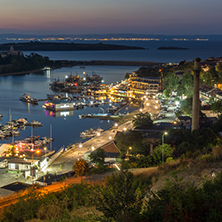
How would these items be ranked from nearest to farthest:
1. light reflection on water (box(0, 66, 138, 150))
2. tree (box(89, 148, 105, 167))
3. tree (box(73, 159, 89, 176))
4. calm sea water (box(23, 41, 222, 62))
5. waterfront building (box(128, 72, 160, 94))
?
1. tree (box(73, 159, 89, 176))
2. tree (box(89, 148, 105, 167))
3. light reflection on water (box(0, 66, 138, 150))
4. waterfront building (box(128, 72, 160, 94))
5. calm sea water (box(23, 41, 222, 62))

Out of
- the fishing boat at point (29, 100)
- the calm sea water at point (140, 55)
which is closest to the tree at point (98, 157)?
the fishing boat at point (29, 100)

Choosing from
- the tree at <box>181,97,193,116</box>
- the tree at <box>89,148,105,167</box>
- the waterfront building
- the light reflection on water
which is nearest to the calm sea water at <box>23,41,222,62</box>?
the waterfront building

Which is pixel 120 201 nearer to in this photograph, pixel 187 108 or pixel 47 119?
pixel 187 108

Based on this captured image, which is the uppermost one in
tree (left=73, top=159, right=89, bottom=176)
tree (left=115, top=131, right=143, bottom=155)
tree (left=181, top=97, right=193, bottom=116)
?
tree (left=181, top=97, right=193, bottom=116)

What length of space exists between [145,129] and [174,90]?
9327mm

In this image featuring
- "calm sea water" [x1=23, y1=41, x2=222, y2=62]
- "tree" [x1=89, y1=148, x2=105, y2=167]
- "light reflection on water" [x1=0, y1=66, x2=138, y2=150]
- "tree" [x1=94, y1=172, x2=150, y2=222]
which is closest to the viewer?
"tree" [x1=94, y1=172, x2=150, y2=222]

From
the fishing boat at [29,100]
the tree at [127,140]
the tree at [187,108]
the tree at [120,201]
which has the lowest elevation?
the fishing boat at [29,100]

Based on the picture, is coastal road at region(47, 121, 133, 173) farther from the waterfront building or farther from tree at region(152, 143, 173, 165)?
the waterfront building

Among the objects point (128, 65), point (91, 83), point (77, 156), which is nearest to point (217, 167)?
point (77, 156)

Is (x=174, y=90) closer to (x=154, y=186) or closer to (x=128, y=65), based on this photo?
(x=154, y=186)

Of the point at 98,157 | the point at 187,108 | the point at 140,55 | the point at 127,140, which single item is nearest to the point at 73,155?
the point at 98,157

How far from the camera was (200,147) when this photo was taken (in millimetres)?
7441

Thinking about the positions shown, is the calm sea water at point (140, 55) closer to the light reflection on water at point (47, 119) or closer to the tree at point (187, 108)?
the light reflection on water at point (47, 119)

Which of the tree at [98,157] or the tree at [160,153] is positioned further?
the tree at [98,157]
